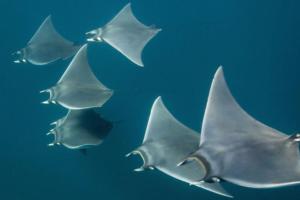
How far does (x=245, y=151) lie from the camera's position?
10.2 ft

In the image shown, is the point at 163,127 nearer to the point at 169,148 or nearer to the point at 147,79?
the point at 169,148

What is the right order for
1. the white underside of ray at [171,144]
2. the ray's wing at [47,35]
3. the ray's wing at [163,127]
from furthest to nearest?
the ray's wing at [47,35] < the ray's wing at [163,127] < the white underside of ray at [171,144]

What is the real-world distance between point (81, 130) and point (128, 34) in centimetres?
133

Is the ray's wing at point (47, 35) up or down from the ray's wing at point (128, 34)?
down

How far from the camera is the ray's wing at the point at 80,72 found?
5.41 metres

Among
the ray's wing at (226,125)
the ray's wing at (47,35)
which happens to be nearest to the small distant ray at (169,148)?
the ray's wing at (226,125)

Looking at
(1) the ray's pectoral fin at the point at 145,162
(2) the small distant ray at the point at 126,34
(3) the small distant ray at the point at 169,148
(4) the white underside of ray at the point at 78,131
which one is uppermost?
(2) the small distant ray at the point at 126,34

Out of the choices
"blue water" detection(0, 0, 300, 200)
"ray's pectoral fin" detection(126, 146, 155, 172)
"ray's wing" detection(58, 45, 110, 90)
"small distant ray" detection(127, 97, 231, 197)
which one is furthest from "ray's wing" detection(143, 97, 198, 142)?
"blue water" detection(0, 0, 300, 200)

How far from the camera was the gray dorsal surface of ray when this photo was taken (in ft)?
9.41

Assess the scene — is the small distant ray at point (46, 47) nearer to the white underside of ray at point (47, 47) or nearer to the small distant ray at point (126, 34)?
the white underside of ray at point (47, 47)

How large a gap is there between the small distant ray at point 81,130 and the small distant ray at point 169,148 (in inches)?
37.3

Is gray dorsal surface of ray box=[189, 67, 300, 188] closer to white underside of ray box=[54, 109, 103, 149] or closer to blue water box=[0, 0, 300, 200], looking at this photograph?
white underside of ray box=[54, 109, 103, 149]

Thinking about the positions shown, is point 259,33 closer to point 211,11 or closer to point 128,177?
point 211,11

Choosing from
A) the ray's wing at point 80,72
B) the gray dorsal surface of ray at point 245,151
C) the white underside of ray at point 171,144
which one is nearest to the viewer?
the gray dorsal surface of ray at point 245,151
